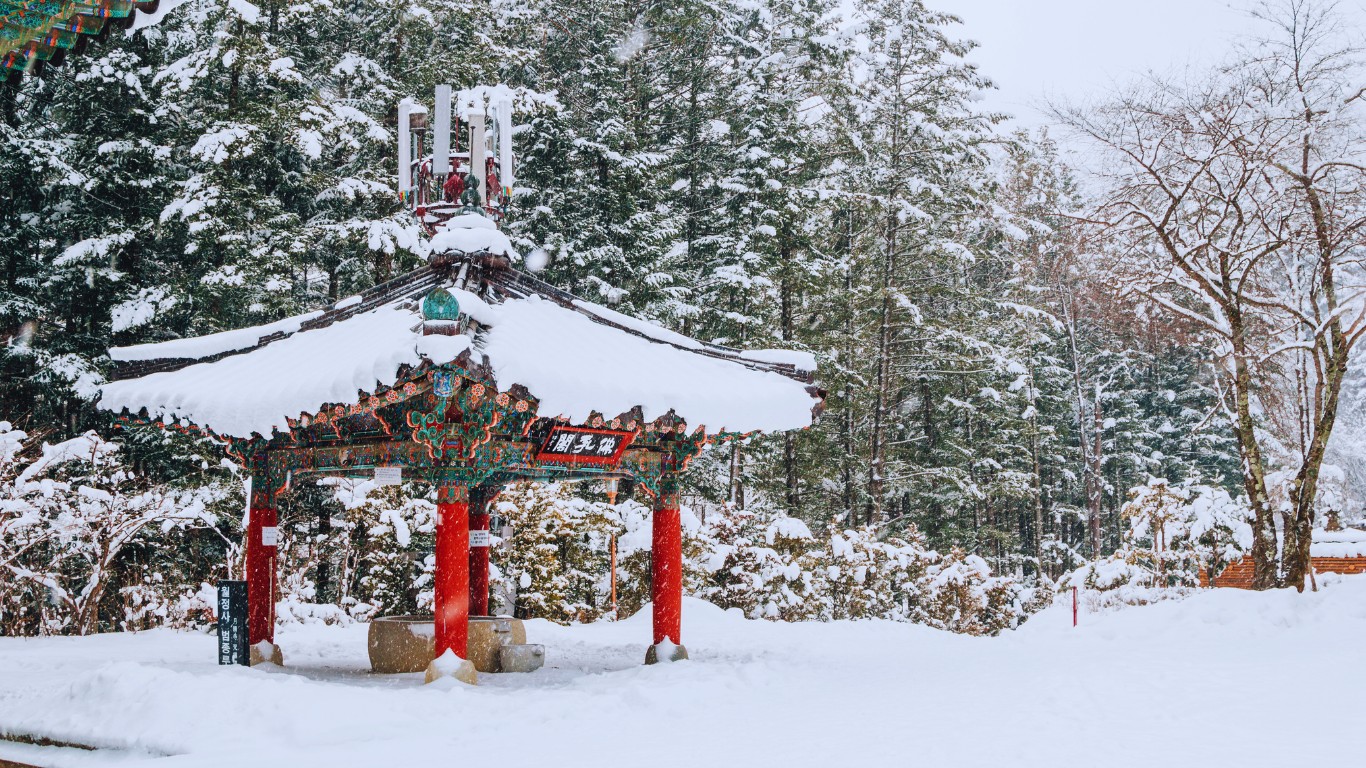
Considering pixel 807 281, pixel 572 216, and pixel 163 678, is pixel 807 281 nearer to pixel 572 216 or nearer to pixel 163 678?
pixel 572 216

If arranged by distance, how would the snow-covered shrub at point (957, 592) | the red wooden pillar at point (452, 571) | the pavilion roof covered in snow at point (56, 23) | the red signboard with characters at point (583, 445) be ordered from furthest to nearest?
the snow-covered shrub at point (957, 592), the red signboard with characters at point (583, 445), the red wooden pillar at point (452, 571), the pavilion roof covered in snow at point (56, 23)

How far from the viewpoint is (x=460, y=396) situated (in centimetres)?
969

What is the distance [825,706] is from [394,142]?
627 inches

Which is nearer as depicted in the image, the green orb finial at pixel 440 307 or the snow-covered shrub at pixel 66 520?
the green orb finial at pixel 440 307

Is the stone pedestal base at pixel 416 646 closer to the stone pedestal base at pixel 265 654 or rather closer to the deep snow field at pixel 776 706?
the deep snow field at pixel 776 706

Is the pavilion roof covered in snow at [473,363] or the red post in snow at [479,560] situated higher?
the pavilion roof covered in snow at [473,363]

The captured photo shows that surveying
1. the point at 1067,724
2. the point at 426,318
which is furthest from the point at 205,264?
the point at 1067,724

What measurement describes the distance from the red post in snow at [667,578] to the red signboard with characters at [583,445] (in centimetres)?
82

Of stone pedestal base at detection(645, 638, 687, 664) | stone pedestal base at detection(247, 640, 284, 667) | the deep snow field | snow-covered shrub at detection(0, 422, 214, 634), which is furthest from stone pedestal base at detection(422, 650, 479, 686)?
snow-covered shrub at detection(0, 422, 214, 634)

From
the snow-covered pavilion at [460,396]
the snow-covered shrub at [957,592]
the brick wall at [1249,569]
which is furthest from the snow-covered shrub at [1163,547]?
the snow-covered pavilion at [460,396]

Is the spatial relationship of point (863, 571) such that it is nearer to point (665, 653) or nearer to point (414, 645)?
point (665, 653)

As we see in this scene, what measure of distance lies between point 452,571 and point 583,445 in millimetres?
2040

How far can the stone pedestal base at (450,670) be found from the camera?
9641mm

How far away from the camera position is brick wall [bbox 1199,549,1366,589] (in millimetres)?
20031
